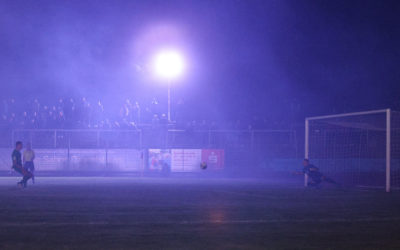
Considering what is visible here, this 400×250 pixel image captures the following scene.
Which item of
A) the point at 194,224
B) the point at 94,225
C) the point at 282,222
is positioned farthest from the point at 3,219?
the point at 282,222

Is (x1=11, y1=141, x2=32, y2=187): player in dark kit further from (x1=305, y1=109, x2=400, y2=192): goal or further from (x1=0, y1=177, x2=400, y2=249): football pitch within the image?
(x1=305, y1=109, x2=400, y2=192): goal

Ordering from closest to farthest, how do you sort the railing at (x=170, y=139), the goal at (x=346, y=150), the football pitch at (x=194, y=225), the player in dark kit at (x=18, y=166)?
the football pitch at (x=194, y=225)
the player in dark kit at (x=18, y=166)
the goal at (x=346, y=150)
the railing at (x=170, y=139)

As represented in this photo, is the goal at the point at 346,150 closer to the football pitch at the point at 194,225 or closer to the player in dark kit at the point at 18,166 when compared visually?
the football pitch at the point at 194,225

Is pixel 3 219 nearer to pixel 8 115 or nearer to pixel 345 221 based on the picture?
pixel 345 221

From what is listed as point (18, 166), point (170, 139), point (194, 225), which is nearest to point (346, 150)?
point (170, 139)

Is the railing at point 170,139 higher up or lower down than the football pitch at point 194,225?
higher up

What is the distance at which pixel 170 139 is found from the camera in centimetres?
3353

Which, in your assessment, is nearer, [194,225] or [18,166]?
[194,225]

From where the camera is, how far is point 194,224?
809cm

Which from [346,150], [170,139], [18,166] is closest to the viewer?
[18,166]

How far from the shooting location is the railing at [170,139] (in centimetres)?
3275

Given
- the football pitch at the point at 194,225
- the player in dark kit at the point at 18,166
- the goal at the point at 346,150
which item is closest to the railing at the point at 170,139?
the goal at the point at 346,150

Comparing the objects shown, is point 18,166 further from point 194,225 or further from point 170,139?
point 170,139

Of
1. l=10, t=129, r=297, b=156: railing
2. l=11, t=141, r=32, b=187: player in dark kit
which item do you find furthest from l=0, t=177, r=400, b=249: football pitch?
l=10, t=129, r=297, b=156: railing
